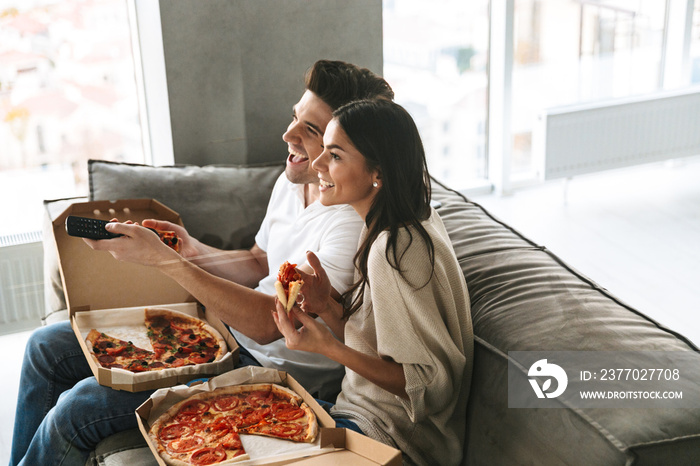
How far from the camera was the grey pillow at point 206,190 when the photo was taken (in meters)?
1.40

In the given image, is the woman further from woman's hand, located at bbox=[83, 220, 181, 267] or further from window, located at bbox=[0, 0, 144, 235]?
window, located at bbox=[0, 0, 144, 235]

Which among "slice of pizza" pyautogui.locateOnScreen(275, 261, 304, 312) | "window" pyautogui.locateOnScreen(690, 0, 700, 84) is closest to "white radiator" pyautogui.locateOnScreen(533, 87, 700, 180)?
"window" pyautogui.locateOnScreen(690, 0, 700, 84)

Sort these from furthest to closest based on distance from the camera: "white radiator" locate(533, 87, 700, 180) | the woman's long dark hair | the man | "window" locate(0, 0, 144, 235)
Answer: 1. "white radiator" locate(533, 87, 700, 180)
2. "window" locate(0, 0, 144, 235)
3. the man
4. the woman's long dark hair

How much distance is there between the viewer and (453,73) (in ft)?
9.91

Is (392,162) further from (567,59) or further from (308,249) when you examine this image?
(567,59)

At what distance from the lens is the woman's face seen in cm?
97

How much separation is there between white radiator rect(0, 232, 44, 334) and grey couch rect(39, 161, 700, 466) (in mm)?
71

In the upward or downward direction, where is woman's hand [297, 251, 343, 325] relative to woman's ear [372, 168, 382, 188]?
downward

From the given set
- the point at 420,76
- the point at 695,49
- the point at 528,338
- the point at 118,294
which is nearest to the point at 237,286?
the point at 118,294

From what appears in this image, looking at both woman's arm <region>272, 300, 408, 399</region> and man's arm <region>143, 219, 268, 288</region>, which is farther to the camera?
man's arm <region>143, 219, 268, 288</region>

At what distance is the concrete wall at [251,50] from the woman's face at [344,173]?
1.19ft

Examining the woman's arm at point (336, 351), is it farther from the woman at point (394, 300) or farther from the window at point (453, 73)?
the window at point (453, 73)

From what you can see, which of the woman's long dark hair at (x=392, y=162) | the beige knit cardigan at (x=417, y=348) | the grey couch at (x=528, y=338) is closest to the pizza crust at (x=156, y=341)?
the grey couch at (x=528, y=338)

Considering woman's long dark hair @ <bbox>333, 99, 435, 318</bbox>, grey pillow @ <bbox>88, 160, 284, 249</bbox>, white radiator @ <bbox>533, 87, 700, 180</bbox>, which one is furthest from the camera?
white radiator @ <bbox>533, 87, 700, 180</bbox>
